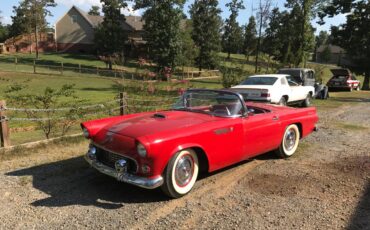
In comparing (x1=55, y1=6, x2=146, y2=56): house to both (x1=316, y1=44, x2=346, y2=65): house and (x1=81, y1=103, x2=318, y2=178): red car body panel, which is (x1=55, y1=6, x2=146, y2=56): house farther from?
(x1=316, y1=44, x2=346, y2=65): house

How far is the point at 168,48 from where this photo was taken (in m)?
37.5

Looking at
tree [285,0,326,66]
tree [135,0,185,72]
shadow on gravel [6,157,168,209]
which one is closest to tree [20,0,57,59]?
tree [135,0,185,72]

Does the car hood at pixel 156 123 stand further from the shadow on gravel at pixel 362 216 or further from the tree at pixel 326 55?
the tree at pixel 326 55

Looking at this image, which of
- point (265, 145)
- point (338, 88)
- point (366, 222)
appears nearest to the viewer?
point (366, 222)

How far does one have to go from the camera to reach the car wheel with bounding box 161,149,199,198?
454cm

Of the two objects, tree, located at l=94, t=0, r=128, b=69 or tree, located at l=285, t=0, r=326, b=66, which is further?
tree, located at l=94, t=0, r=128, b=69

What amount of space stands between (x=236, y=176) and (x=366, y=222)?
1957 millimetres

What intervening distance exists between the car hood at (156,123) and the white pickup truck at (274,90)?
23.8 feet

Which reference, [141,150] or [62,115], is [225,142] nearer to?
[141,150]

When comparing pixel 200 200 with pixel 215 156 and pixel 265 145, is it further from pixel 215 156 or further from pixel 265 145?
pixel 265 145

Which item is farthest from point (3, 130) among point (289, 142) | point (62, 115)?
point (289, 142)

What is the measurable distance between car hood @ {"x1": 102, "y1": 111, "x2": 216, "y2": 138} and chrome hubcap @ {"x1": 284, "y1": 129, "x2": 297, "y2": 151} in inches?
78.3

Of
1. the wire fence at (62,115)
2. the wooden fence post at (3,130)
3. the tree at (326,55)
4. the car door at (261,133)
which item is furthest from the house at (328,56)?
the wooden fence post at (3,130)

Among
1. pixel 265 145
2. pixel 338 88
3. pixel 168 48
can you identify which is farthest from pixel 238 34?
pixel 265 145
